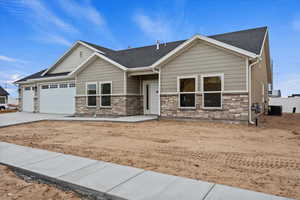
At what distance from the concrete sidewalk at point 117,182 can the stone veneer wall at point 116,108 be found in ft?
23.3

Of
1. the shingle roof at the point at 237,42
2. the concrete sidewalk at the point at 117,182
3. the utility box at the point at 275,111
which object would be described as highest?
the shingle roof at the point at 237,42

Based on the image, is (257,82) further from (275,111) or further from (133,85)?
(133,85)

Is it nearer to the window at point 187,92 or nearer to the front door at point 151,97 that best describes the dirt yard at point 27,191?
the window at point 187,92

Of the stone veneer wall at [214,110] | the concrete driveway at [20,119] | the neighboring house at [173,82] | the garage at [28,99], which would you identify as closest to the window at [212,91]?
the neighboring house at [173,82]

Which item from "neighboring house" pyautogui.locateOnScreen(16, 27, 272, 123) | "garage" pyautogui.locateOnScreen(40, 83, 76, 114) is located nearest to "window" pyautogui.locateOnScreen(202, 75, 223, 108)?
"neighboring house" pyautogui.locateOnScreen(16, 27, 272, 123)

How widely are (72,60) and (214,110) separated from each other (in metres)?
13.1

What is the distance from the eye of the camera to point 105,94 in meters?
11.6

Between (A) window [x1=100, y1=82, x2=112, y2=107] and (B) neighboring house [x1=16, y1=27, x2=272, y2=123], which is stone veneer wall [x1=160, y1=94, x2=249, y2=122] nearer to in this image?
(B) neighboring house [x1=16, y1=27, x2=272, y2=123]

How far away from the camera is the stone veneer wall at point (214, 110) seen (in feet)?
25.9

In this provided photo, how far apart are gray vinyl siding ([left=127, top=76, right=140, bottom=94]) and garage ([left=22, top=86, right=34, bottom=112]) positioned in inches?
420

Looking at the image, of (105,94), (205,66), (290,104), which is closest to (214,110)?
(205,66)

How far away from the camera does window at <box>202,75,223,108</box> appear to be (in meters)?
8.38

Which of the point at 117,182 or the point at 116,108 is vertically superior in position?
the point at 116,108

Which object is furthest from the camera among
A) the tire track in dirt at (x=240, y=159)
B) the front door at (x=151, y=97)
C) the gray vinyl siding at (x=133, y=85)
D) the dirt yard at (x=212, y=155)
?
the front door at (x=151, y=97)
